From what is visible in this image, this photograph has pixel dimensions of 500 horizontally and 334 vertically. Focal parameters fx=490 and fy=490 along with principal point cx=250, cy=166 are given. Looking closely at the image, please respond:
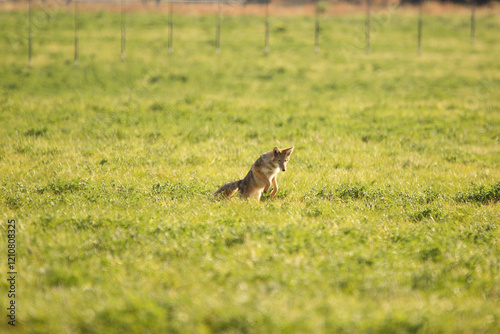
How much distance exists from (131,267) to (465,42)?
127 ft

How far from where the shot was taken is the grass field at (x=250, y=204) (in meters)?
6.11

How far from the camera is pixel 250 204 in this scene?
1001cm

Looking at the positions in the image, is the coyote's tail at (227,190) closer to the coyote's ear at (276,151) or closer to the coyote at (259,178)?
the coyote at (259,178)

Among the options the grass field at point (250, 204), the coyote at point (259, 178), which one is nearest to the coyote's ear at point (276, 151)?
the coyote at point (259, 178)

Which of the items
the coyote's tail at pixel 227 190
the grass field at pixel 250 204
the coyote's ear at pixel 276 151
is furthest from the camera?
the coyote's ear at pixel 276 151

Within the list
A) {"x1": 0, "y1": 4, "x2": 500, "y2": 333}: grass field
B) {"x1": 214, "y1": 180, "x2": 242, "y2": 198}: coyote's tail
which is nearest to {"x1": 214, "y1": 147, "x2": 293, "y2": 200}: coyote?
{"x1": 214, "y1": 180, "x2": 242, "y2": 198}: coyote's tail

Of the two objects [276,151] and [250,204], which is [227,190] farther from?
[276,151]

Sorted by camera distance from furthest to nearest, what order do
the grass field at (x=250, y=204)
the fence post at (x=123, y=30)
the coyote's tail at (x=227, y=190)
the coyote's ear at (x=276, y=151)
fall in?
1. the fence post at (x=123, y=30)
2. the coyote's ear at (x=276, y=151)
3. the coyote's tail at (x=227, y=190)
4. the grass field at (x=250, y=204)

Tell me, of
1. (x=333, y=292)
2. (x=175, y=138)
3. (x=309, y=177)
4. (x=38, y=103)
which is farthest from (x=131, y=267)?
(x=38, y=103)

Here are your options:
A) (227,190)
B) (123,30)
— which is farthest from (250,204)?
(123,30)

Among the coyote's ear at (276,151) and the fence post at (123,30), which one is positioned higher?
the fence post at (123,30)

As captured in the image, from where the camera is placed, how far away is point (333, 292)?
660 cm

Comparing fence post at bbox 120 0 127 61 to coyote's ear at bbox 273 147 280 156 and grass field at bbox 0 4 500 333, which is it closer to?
grass field at bbox 0 4 500 333

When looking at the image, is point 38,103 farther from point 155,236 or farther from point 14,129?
point 155,236
